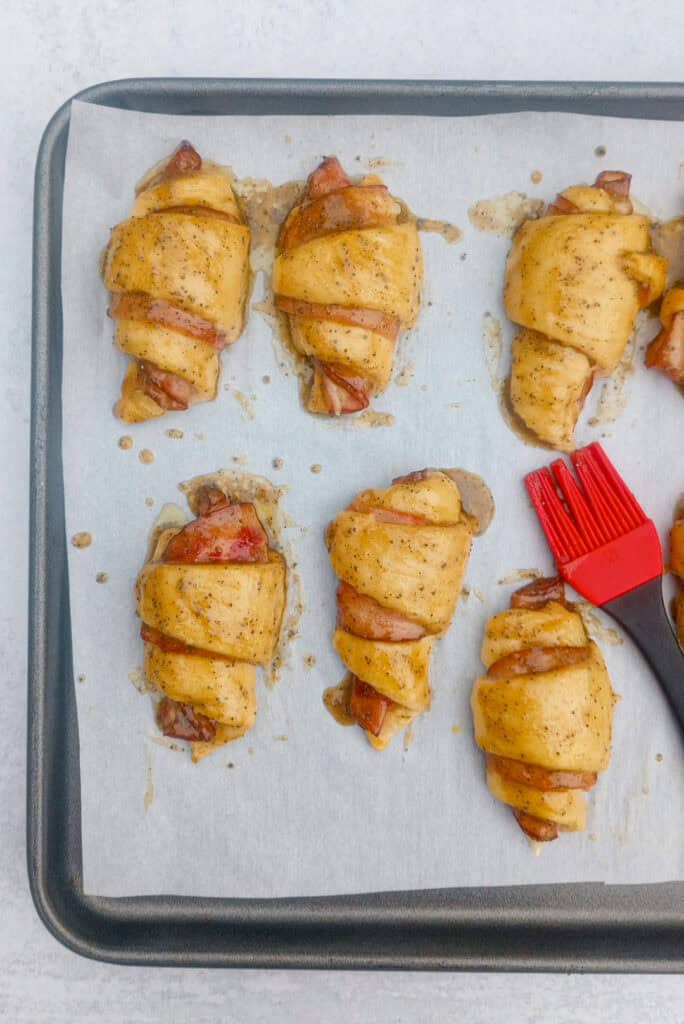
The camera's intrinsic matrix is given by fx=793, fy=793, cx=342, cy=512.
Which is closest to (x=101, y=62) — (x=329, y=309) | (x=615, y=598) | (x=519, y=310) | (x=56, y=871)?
(x=329, y=309)

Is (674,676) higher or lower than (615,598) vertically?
lower

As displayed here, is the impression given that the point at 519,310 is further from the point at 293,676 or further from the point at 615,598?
the point at 293,676

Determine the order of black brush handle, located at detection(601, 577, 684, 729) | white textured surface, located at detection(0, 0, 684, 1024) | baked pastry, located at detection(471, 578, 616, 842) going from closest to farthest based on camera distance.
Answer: baked pastry, located at detection(471, 578, 616, 842)
black brush handle, located at detection(601, 577, 684, 729)
white textured surface, located at detection(0, 0, 684, 1024)

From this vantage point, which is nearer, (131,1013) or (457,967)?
(457,967)

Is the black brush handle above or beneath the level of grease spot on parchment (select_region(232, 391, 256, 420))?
beneath

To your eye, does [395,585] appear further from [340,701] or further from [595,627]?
[595,627]

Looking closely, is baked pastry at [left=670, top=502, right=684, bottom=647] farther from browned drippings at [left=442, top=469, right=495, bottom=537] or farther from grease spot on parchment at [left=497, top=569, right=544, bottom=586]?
browned drippings at [left=442, top=469, right=495, bottom=537]

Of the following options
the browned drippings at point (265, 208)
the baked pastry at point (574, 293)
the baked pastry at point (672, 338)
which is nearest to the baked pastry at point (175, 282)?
the browned drippings at point (265, 208)

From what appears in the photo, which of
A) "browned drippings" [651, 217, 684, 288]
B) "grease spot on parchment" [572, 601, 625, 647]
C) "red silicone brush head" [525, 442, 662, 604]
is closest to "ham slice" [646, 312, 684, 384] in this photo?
"browned drippings" [651, 217, 684, 288]
